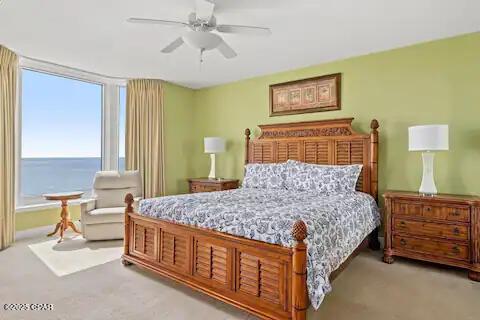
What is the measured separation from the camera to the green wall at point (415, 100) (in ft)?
10.8

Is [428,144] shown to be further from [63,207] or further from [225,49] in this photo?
[63,207]

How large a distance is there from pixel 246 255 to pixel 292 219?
451 mm

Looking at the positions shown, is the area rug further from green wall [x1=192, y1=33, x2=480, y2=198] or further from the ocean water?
green wall [x1=192, y1=33, x2=480, y2=198]

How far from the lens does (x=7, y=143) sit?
150 inches

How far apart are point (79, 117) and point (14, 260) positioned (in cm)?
270

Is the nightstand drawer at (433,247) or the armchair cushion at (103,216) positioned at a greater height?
the armchair cushion at (103,216)

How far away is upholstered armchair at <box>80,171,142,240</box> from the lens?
3984 millimetres

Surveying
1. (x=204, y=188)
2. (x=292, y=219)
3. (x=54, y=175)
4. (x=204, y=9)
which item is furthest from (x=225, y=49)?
(x=54, y=175)

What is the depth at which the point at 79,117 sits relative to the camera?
16.9 ft

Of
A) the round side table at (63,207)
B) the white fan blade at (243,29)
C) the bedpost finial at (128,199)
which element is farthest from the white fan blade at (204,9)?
the round side table at (63,207)

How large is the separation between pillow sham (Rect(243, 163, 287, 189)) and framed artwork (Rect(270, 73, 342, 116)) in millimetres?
1038

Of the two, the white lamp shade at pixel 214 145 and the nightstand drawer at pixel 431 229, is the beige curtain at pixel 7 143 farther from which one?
the nightstand drawer at pixel 431 229

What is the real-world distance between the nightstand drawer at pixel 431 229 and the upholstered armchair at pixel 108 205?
137 inches

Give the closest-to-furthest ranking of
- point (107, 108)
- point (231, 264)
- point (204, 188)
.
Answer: point (231, 264)
point (204, 188)
point (107, 108)
